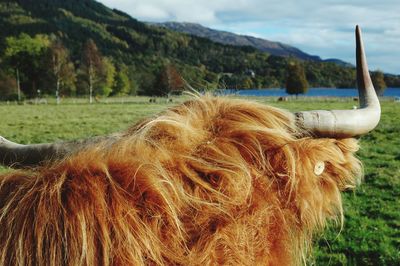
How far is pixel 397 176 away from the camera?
10875 millimetres

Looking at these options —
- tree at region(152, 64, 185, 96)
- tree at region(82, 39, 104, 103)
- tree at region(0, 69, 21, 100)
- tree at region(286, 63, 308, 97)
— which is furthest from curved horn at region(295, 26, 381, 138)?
tree at region(286, 63, 308, 97)

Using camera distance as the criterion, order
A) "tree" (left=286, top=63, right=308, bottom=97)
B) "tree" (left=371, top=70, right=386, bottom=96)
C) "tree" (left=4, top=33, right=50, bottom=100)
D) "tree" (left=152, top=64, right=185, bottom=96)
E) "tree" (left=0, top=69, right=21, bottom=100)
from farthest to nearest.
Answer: "tree" (left=286, top=63, right=308, bottom=97) → "tree" (left=371, top=70, right=386, bottom=96) → "tree" (left=4, top=33, right=50, bottom=100) → "tree" (left=0, top=69, right=21, bottom=100) → "tree" (left=152, top=64, right=185, bottom=96)

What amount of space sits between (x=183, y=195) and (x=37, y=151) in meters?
0.99

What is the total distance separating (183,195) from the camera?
68.6 inches

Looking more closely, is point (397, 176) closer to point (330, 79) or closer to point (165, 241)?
point (165, 241)

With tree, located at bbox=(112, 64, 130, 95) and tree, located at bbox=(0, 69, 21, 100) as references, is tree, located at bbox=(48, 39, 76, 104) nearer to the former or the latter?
tree, located at bbox=(0, 69, 21, 100)

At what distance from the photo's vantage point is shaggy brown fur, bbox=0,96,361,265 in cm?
153

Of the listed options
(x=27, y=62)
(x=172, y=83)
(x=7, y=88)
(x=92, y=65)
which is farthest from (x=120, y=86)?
(x=172, y=83)

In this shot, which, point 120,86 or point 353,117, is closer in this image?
point 353,117

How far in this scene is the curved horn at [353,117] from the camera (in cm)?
234

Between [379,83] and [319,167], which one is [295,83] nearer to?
[379,83]

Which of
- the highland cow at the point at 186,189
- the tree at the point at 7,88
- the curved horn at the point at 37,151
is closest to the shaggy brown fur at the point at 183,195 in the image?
the highland cow at the point at 186,189

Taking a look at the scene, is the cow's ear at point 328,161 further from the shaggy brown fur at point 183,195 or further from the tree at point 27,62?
the tree at point 27,62

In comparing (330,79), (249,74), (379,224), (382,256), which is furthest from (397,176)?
(330,79)
